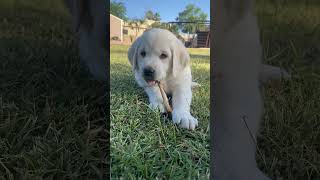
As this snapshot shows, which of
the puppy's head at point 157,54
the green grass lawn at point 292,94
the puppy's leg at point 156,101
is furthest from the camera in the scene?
the green grass lawn at point 292,94

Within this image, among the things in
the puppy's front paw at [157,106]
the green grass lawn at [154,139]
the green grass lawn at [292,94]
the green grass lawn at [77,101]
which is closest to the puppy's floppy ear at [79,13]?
the green grass lawn at [77,101]

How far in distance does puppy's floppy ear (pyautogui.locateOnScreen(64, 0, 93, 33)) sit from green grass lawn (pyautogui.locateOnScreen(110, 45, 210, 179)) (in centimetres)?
30

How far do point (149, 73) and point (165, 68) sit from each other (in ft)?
0.26

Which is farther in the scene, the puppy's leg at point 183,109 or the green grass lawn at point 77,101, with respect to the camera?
the green grass lawn at point 77,101

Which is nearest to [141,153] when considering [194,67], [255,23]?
[194,67]

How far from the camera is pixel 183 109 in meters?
2.66

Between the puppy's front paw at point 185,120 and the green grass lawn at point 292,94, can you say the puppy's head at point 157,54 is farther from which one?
the green grass lawn at point 292,94

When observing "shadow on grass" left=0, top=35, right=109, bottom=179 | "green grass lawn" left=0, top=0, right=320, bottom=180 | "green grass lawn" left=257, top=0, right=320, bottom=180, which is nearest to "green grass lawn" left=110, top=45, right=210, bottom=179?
"green grass lawn" left=0, top=0, right=320, bottom=180

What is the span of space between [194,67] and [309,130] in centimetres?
77

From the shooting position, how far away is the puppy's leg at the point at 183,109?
264cm

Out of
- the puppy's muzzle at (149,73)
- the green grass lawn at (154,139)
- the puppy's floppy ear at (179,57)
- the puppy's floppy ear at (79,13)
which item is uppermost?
the puppy's floppy ear at (79,13)

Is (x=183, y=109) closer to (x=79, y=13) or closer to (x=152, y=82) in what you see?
(x=152, y=82)

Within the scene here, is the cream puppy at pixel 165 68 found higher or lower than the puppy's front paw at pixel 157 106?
higher

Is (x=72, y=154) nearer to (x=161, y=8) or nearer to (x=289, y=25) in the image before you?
(x=161, y=8)
